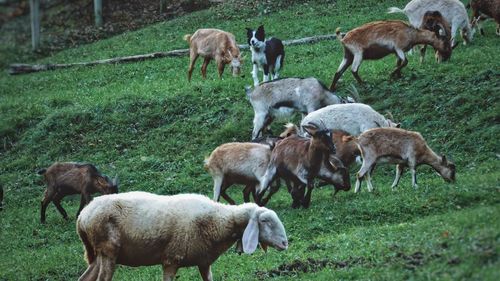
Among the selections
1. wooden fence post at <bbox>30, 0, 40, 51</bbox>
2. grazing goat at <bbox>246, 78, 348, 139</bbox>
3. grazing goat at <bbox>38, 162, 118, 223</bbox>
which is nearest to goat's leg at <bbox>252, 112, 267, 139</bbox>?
grazing goat at <bbox>246, 78, 348, 139</bbox>

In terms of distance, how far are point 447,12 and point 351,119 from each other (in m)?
8.30

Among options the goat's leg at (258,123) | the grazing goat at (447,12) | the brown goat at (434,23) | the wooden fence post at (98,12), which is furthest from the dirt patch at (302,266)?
the wooden fence post at (98,12)

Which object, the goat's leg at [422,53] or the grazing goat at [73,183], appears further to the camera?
the goat's leg at [422,53]

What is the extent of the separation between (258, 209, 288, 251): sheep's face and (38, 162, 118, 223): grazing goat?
6848 millimetres

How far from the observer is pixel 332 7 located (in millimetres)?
33250

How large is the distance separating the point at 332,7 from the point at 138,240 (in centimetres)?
2255

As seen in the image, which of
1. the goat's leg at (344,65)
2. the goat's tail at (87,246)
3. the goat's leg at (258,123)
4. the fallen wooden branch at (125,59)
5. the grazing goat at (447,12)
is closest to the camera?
the goat's tail at (87,246)

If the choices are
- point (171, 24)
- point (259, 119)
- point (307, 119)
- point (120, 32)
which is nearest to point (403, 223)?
point (307, 119)

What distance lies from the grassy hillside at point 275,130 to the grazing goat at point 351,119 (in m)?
1.00

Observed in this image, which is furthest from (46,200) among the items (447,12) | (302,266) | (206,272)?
(447,12)

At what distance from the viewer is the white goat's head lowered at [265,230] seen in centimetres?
1208

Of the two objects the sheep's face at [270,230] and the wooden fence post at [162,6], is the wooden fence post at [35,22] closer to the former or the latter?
the wooden fence post at [162,6]

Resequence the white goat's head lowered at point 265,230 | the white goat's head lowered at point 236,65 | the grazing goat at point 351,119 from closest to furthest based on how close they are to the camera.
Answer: the white goat's head lowered at point 265,230
the grazing goat at point 351,119
the white goat's head lowered at point 236,65

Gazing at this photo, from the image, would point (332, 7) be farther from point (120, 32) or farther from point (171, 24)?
point (120, 32)
